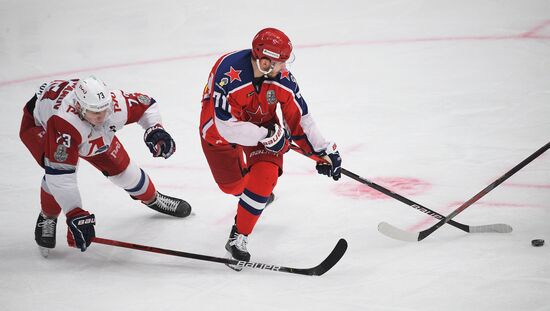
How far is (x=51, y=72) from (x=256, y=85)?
3707 millimetres

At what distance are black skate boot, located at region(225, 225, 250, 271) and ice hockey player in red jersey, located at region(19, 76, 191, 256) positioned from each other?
494 millimetres

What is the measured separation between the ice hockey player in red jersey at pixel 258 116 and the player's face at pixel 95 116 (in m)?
0.49

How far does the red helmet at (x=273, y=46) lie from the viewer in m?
3.14

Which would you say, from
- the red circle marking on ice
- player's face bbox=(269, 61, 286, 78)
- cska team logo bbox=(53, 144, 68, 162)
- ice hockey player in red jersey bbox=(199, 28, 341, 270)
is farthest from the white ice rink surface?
player's face bbox=(269, 61, 286, 78)

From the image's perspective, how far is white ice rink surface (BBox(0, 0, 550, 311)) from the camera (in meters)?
3.09

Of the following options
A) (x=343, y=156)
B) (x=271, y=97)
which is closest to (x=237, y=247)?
(x=271, y=97)

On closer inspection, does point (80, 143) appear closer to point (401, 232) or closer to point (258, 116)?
point (258, 116)

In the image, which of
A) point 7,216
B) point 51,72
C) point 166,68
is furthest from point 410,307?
point 51,72

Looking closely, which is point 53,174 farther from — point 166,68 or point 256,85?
point 166,68

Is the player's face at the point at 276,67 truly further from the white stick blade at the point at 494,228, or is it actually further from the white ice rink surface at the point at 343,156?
the white stick blade at the point at 494,228

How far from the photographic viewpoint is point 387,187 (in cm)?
411

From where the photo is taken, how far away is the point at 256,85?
332cm

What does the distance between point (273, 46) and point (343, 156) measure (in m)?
1.58

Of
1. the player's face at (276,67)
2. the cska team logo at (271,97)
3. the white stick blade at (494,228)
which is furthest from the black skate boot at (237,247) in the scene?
the white stick blade at (494,228)
